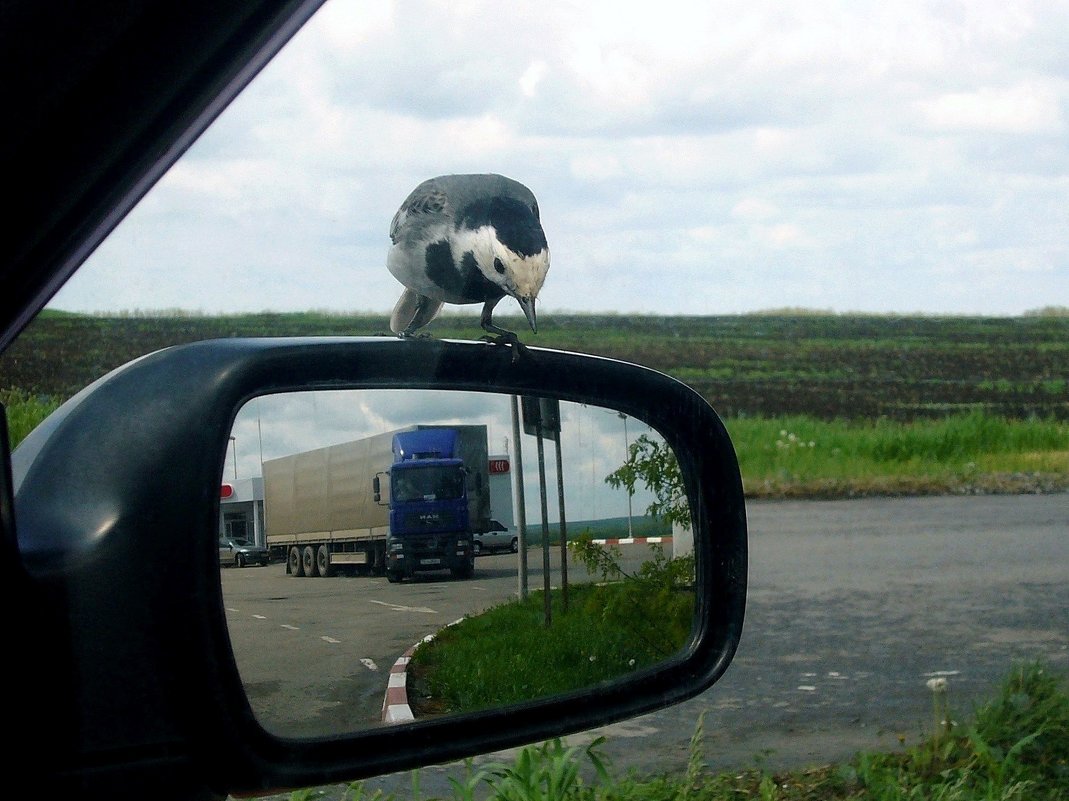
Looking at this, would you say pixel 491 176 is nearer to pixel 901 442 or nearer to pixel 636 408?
pixel 636 408

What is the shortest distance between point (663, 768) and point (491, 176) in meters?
2.06

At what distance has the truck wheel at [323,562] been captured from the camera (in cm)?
87

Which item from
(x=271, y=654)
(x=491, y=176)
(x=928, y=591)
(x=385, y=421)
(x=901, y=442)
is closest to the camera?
(x=271, y=654)

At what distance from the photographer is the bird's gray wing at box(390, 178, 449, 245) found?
238cm

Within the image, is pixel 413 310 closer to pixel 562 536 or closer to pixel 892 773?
pixel 562 536

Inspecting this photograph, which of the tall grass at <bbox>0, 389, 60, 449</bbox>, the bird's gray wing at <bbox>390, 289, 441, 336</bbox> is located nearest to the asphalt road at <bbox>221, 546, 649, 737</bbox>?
the tall grass at <bbox>0, 389, 60, 449</bbox>

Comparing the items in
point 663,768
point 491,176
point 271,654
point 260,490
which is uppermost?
point 491,176

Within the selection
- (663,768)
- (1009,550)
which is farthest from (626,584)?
(1009,550)

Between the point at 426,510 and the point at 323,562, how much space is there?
8 centimetres

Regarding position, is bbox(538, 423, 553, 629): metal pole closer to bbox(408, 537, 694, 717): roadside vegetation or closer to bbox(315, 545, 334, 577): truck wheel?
bbox(408, 537, 694, 717): roadside vegetation

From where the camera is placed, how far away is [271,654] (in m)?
0.79

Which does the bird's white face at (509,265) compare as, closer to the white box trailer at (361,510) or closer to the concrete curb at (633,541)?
the concrete curb at (633,541)

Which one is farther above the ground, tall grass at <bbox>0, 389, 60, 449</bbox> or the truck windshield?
tall grass at <bbox>0, 389, 60, 449</bbox>

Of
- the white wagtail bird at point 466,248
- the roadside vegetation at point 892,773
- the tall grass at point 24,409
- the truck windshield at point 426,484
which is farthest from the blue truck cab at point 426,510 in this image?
the roadside vegetation at point 892,773
